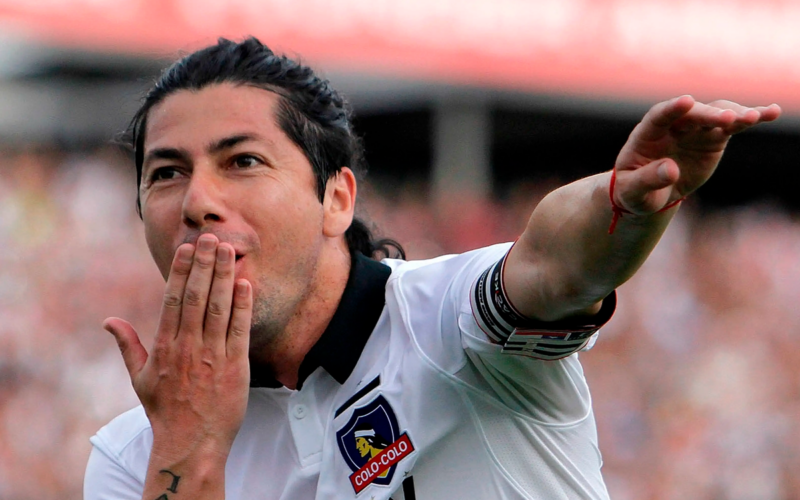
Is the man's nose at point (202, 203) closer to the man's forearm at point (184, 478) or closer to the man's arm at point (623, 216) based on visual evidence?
the man's forearm at point (184, 478)

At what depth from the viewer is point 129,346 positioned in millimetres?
2461

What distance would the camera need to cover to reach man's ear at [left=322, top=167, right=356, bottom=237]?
2.76 metres

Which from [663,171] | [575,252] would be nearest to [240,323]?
[575,252]

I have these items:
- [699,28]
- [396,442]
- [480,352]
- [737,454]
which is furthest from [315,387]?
[699,28]

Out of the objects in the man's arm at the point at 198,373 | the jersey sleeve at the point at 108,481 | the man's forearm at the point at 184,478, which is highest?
the man's arm at the point at 198,373

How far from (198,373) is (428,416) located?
21.7 inches

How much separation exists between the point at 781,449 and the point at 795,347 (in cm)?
111

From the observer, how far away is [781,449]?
29.4 ft

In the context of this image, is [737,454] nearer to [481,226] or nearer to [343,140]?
[481,226]

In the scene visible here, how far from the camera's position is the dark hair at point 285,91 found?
273 centimetres

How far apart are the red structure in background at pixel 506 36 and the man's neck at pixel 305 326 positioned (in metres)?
3.75

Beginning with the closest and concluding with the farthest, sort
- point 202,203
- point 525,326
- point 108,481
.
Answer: point 525,326
point 202,203
point 108,481

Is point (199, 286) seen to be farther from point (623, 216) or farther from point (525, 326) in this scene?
point (623, 216)

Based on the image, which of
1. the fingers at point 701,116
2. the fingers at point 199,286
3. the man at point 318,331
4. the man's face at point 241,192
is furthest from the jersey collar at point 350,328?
the fingers at point 701,116
